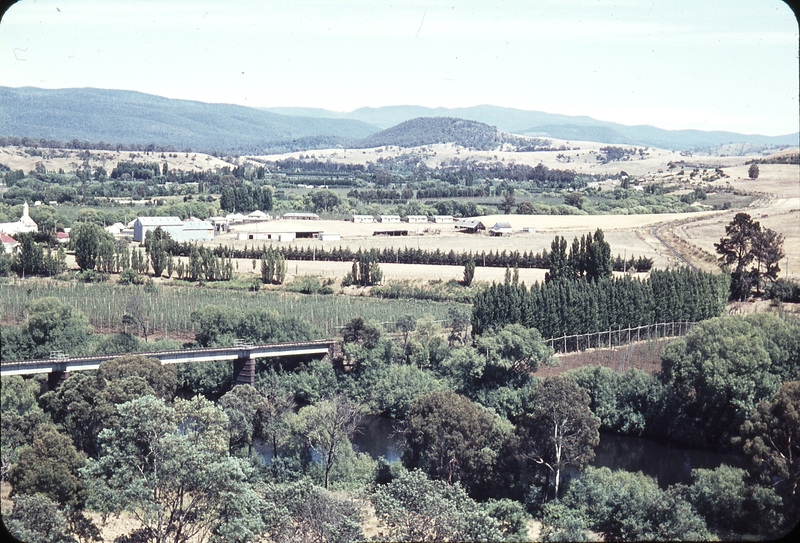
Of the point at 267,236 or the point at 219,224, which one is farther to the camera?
the point at 219,224

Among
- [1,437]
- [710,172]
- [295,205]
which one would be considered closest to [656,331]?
[1,437]

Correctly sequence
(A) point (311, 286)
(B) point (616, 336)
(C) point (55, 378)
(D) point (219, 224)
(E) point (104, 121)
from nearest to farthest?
(C) point (55, 378) → (B) point (616, 336) → (A) point (311, 286) → (D) point (219, 224) → (E) point (104, 121)

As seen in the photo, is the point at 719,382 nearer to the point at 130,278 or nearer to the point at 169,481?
the point at 169,481

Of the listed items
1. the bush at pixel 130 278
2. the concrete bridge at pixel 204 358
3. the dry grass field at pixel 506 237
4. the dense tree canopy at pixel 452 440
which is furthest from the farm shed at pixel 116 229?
the dense tree canopy at pixel 452 440

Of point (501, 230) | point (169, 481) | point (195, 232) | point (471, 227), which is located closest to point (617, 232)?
point (501, 230)

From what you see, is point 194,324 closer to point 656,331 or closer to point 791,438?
point 656,331

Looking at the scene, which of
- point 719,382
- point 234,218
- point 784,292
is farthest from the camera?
point 234,218
